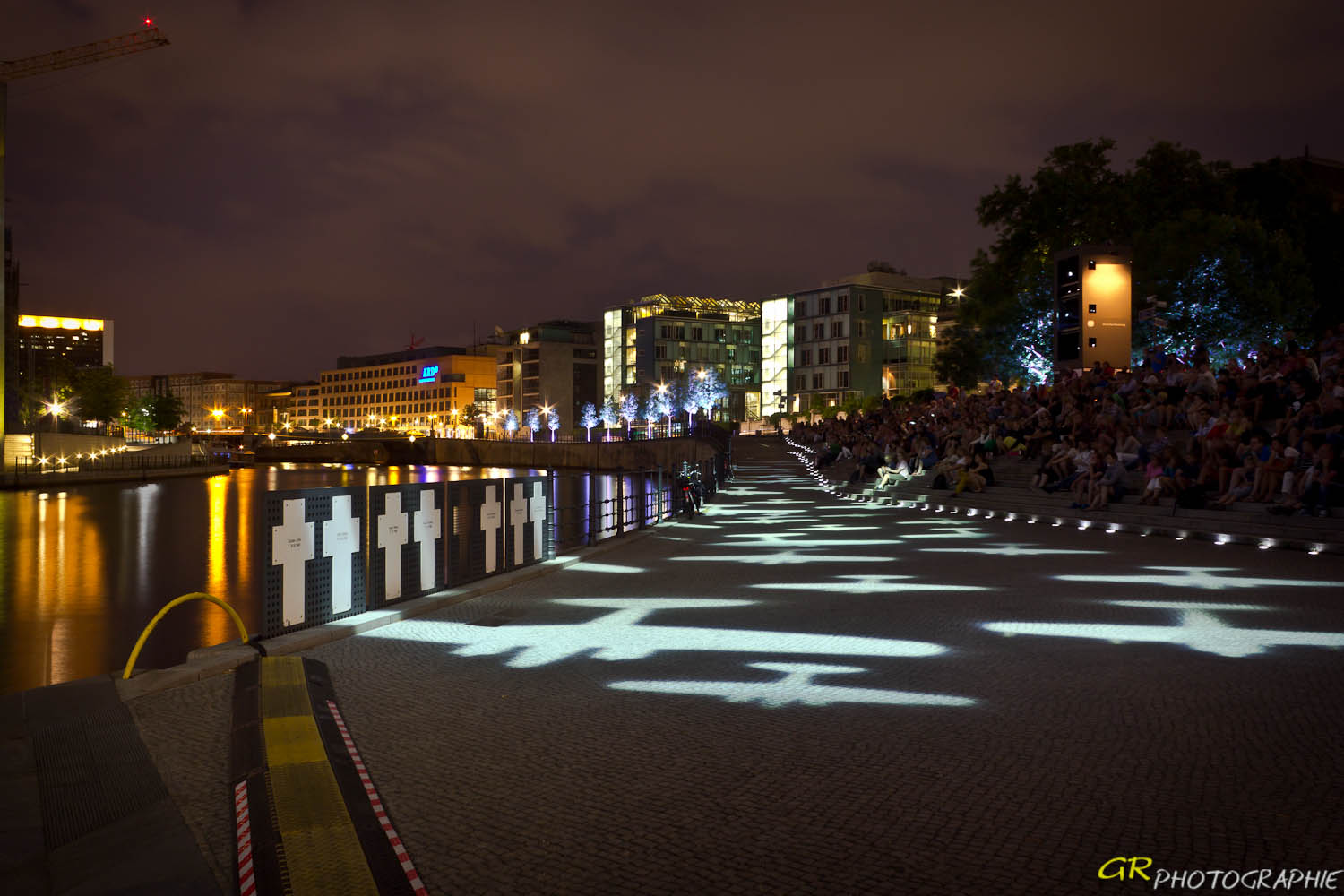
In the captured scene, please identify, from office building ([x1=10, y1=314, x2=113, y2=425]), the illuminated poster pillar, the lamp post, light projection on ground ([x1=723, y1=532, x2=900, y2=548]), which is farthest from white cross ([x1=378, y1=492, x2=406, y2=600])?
office building ([x1=10, y1=314, x2=113, y2=425])

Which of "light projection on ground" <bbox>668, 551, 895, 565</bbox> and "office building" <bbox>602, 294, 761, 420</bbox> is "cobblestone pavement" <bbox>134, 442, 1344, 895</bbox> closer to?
"light projection on ground" <bbox>668, 551, 895, 565</bbox>

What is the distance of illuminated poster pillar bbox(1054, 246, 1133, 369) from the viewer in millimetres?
28312

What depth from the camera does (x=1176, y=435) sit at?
2147 cm

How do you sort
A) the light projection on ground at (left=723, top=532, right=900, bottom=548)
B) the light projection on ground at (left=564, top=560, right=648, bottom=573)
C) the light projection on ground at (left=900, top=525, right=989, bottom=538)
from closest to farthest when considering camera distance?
the light projection on ground at (left=564, top=560, right=648, bottom=573), the light projection on ground at (left=723, top=532, right=900, bottom=548), the light projection on ground at (left=900, top=525, right=989, bottom=538)

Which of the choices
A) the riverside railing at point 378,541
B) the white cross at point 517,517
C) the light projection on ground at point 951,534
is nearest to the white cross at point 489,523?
the riverside railing at point 378,541

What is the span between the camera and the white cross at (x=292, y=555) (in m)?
8.78

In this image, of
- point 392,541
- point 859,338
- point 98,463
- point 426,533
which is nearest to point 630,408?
point 859,338

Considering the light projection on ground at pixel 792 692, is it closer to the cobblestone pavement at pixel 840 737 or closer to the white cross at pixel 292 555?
the cobblestone pavement at pixel 840 737

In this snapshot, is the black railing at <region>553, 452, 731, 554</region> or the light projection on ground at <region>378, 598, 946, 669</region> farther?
the black railing at <region>553, 452, 731, 554</region>

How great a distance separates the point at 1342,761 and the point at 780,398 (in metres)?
114

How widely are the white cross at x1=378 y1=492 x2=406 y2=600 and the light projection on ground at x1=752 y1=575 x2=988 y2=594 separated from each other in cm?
432

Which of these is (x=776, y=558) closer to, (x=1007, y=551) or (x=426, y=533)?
(x=1007, y=551)

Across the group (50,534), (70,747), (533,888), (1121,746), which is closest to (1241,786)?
(1121,746)

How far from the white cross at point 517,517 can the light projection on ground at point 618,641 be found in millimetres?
3541
